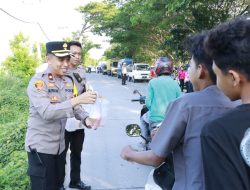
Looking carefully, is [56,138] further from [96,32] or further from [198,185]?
[96,32]

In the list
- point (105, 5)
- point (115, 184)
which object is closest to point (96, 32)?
point (105, 5)

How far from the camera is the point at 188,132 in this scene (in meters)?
1.70

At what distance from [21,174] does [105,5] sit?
3852 cm

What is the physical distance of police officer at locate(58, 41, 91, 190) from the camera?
172 inches

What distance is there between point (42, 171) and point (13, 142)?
3.74m

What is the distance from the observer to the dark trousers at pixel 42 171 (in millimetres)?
2915

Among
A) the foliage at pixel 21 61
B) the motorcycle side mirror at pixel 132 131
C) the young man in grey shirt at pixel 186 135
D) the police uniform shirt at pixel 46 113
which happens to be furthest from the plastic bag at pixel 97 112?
the foliage at pixel 21 61

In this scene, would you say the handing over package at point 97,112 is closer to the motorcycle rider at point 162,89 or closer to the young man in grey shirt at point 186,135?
the motorcycle rider at point 162,89

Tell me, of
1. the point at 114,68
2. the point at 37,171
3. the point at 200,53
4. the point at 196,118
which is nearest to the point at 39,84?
the point at 37,171

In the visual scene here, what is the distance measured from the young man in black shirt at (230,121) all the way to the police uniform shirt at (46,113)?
64.8 inches

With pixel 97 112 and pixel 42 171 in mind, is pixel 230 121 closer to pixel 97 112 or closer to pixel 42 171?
pixel 42 171

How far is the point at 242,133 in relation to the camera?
3.79ft

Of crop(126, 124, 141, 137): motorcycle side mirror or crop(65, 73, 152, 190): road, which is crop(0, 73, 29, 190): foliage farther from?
crop(126, 124, 141, 137): motorcycle side mirror

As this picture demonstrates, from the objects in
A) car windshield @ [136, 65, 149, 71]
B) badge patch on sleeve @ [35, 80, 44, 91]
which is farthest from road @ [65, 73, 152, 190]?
car windshield @ [136, 65, 149, 71]
